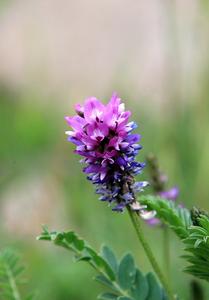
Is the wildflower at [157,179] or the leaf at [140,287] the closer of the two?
the leaf at [140,287]

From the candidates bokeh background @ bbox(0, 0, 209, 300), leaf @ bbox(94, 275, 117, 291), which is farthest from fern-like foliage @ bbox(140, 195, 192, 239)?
bokeh background @ bbox(0, 0, 209, 300)

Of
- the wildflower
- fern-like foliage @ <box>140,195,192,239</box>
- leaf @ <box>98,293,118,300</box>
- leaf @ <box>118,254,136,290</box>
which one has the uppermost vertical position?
the wildflower

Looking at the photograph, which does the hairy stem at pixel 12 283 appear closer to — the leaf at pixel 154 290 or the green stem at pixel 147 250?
the leaf at pixel 154 290

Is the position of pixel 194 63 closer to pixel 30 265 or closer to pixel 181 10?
pixel 181 10

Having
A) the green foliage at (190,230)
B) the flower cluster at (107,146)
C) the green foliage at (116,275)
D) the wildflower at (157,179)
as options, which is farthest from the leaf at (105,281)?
the wildflower at (157,179)

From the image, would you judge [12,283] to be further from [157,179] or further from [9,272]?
[157,179]

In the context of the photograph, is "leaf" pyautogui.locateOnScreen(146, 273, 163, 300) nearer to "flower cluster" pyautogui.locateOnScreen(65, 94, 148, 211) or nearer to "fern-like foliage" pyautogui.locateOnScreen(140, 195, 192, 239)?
"fern-like foliage" pyautogui.locateOnScreen(140, 195, 192, 239)

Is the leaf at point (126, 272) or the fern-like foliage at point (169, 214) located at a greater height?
the fern-like foliage at point (169, 214)
